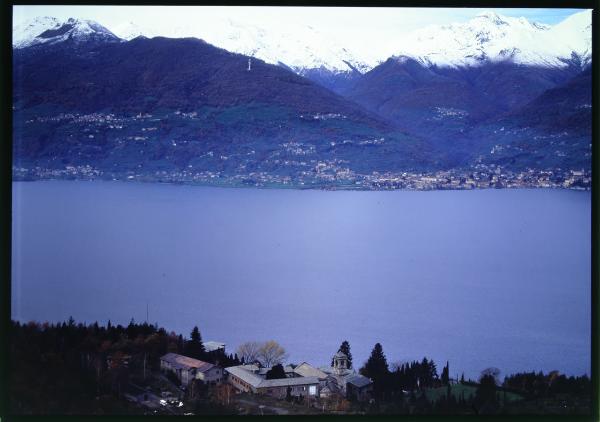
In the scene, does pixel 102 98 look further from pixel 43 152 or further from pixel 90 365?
pixel 90 365

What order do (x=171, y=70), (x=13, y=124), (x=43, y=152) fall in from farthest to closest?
(x=171, y=70)
(x=43, y=152)
(x=13, y=124)

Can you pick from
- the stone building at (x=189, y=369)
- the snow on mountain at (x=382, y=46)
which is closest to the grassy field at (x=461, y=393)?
the stone building at (x=189, y=369)

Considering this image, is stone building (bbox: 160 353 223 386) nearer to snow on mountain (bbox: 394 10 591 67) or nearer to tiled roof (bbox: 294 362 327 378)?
tiled roof (bbox: 294 362 327 378)

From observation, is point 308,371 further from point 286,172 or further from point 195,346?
point 286,172

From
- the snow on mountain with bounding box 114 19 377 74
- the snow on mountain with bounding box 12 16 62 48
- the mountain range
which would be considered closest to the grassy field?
the mountain range

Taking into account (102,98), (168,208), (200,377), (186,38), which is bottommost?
(200,377)

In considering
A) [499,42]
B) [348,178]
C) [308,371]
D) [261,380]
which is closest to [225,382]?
[261,380]

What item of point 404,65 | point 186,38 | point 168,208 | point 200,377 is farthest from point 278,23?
point 200,377
